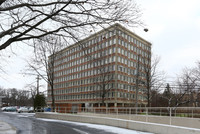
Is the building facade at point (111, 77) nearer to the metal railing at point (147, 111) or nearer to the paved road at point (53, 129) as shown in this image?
the metal railing at point (147, 111)

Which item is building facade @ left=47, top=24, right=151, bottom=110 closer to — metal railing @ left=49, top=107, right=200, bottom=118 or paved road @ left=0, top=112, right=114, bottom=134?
metal railing @ left=49, top=107, right=200, bottom=118

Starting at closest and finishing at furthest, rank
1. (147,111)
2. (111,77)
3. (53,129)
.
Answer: (53,129)
(147,111)
(111,77)

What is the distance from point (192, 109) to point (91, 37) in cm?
882

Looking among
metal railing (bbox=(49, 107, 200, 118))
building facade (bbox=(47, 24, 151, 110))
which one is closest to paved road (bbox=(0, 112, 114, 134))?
metal railing (bbox=(49, 107, 200, 118))

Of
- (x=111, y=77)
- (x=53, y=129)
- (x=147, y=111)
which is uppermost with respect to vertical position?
(x=111, y=77)

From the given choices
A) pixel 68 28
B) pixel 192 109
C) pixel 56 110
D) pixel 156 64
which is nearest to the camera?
pixel 68 28

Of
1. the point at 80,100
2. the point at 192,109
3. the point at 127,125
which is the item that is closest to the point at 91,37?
the point at 192,109

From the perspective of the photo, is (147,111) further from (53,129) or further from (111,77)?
(111,77)

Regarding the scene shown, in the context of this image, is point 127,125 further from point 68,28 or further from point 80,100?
point 80,100

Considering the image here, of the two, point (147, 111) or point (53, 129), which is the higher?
point (147, 111)

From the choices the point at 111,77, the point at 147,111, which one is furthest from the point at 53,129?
the point at 111,77

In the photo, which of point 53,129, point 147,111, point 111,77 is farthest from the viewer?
point 111,77

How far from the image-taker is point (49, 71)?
133 feet

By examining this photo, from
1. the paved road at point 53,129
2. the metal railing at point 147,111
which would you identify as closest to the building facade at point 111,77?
the metal railing at point 147,111
